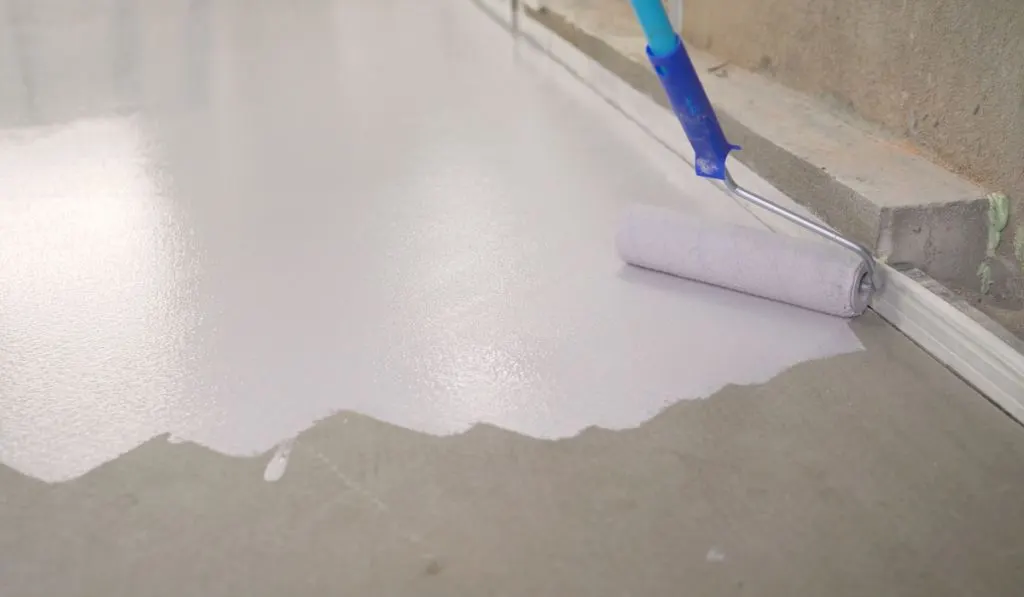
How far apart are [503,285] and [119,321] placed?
0.63m

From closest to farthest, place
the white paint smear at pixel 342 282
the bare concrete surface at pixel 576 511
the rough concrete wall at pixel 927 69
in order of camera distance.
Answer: the bare concrete surface at pixel 576 511, the white paint smear at pixel 342 282, the rough concrete wall at pixel 927 69

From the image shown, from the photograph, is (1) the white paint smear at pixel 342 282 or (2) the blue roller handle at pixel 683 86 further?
(2) the blue roller handle at pixel 683 86

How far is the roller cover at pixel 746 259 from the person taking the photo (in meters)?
1.40

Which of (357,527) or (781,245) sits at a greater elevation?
(781,245)

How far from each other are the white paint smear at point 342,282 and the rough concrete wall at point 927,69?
1.09 ft

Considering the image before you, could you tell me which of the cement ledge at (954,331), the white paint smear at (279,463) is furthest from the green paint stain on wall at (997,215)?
the white paint smear at (279,463)

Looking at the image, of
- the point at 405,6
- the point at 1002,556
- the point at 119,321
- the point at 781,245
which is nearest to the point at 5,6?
the point at 405,6

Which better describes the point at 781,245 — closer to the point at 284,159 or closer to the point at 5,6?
the point at 284,159

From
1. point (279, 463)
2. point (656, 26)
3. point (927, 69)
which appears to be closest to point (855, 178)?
point (927, 69)

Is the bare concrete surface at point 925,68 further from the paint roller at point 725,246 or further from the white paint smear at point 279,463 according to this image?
the white paint smear at point 279,463

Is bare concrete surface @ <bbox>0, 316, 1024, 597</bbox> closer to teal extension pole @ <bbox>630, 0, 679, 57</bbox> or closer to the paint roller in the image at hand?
the paint roller

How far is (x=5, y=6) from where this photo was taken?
3994 millimetres

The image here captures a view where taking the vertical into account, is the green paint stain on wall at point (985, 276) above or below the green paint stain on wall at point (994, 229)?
below

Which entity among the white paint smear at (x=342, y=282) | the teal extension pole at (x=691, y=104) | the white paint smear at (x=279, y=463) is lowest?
the white paint smear at (x=279, y=463)
